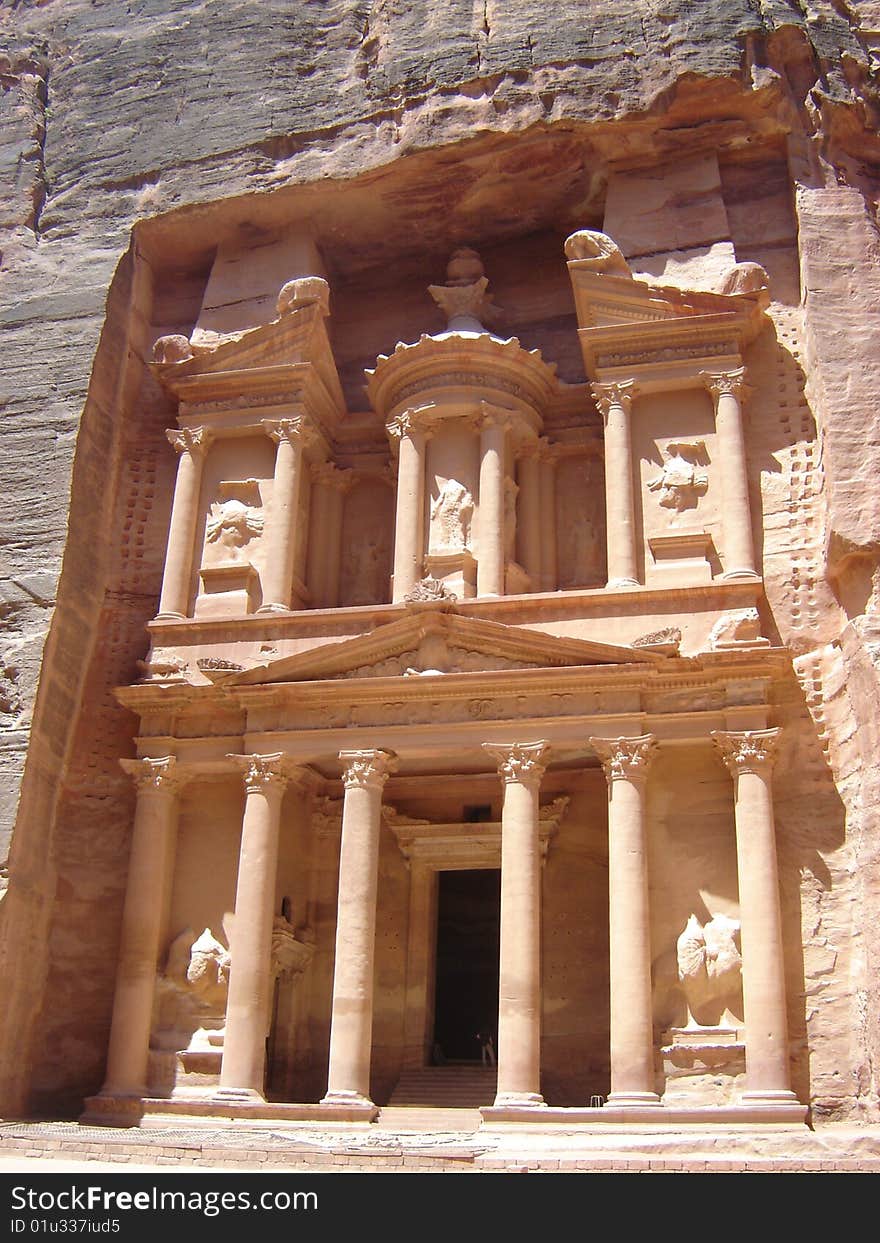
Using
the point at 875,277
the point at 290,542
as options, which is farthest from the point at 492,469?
the point at 875,277

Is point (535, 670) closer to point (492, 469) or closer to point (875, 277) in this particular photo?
point (492, 469)

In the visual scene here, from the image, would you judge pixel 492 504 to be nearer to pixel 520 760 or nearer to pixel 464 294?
pixel 464 294

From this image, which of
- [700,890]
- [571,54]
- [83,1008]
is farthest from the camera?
[571,54]

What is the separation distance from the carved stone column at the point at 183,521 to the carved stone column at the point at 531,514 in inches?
166

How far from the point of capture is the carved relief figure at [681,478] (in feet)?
57.0

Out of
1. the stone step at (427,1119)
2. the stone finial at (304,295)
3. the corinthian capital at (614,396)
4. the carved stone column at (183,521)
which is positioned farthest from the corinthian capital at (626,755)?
the stone finial at (304,295)

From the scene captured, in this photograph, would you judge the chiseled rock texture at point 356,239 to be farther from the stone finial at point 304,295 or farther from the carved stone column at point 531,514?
the carved stone column at point 531,514

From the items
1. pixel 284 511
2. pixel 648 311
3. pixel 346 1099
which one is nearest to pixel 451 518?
pixel 284 511

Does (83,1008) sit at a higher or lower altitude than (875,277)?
lower

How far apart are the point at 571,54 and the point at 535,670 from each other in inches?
356

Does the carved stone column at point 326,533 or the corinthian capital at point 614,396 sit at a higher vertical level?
the corinthian capital at point 614,396

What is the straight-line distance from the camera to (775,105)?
740 inches

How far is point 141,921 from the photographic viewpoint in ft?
53.8

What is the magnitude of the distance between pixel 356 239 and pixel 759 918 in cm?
1142
